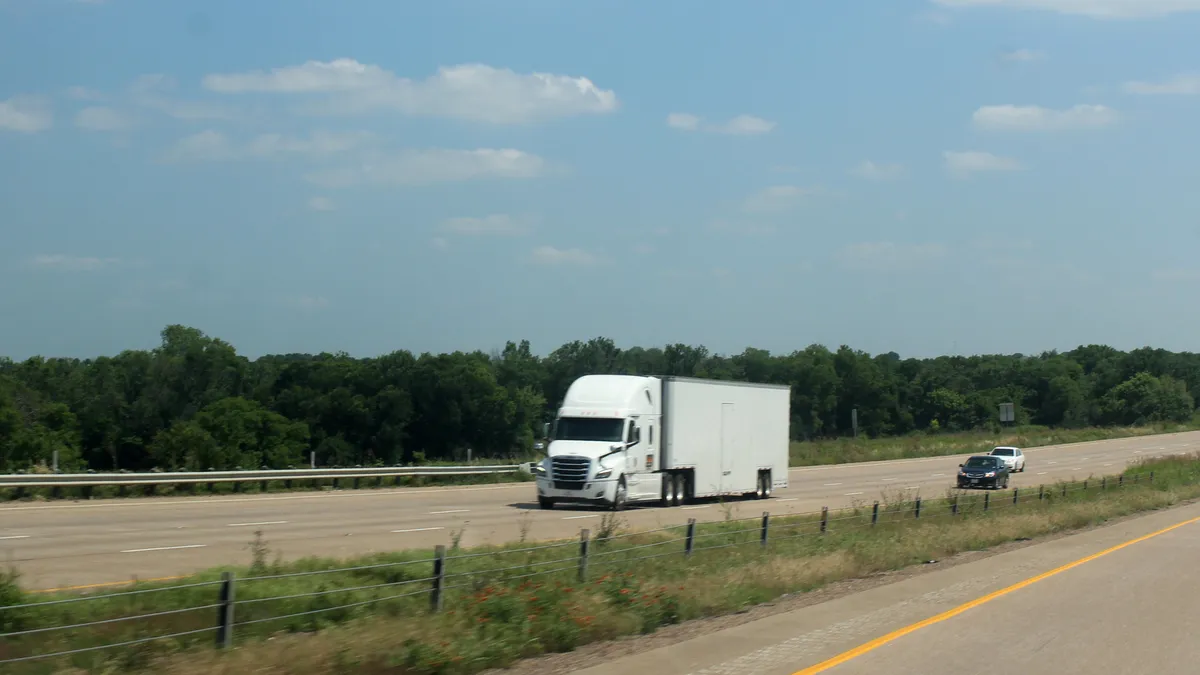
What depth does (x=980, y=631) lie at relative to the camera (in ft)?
42.0

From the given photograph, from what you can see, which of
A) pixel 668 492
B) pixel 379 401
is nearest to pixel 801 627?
pixel 668 492

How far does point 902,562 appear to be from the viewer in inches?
789

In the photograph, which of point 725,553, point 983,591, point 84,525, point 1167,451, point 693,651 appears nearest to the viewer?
point 693,651

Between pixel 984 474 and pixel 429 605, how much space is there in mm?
40832

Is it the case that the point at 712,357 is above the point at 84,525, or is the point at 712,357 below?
above

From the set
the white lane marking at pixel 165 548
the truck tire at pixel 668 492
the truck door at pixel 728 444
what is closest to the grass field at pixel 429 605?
the white lane marking at pixel 165 548

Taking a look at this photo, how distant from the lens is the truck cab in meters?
31.5

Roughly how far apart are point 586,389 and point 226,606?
917 inches

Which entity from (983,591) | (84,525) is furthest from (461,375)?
(983,591)

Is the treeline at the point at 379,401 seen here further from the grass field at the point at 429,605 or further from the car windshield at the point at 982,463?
the grass field at the point at 429,605

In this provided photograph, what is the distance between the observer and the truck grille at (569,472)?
31.4 metres

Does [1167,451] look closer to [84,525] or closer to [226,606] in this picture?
[84,525]

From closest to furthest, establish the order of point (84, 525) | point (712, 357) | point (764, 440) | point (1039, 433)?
point (84, 525), point (764, 440), point (1039, 433), point (712, 357)

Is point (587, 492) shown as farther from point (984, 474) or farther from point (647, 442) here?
point (984, 474)
